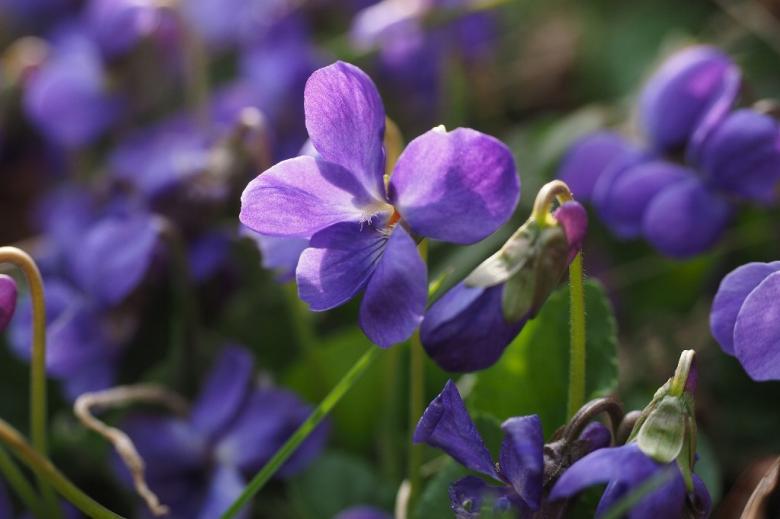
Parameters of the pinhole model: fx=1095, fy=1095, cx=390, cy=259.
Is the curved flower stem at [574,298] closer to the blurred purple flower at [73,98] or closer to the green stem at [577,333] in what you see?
the green stem at [577,333]

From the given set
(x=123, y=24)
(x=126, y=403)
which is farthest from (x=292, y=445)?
(x=123, y=24)

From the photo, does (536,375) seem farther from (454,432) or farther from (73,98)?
(73,98)

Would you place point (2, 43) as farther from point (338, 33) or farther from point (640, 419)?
point (640, 419)

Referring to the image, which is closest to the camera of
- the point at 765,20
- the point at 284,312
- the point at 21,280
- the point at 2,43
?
the point at 284,312

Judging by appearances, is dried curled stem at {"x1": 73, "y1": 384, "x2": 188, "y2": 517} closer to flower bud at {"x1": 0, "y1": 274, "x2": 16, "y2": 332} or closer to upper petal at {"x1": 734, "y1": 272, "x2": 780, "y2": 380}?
flower bud at {"x1": 0, "y1": 274, "x2": 16, "y2": 332}

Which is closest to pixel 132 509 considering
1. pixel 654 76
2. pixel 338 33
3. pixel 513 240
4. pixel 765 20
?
pixel 513 240
